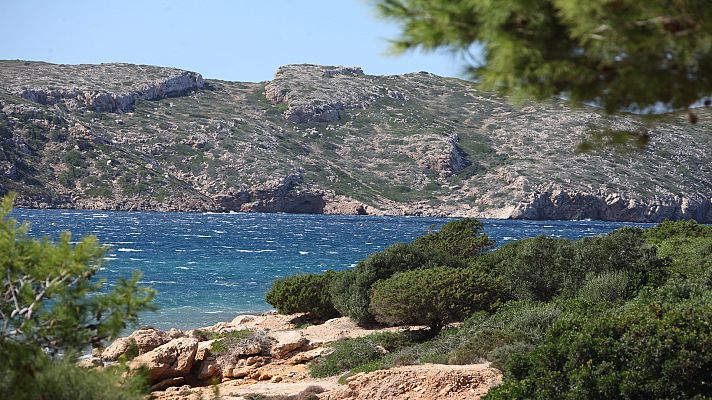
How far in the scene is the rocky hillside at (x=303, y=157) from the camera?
107250mm

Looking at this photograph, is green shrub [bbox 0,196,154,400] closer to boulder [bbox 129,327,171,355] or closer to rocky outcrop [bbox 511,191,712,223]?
boulder [bbox 129,327,171,355]

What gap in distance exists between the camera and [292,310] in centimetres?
2592

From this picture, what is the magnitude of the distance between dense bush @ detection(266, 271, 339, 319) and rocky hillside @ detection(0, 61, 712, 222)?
253 ft

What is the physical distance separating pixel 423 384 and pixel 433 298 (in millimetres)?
6647

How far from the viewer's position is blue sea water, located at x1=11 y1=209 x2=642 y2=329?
1357 inches

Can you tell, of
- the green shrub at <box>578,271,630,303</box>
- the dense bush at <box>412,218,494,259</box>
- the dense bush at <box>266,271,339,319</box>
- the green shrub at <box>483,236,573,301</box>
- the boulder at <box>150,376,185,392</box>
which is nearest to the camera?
the boulder at <box>150,376,185,392</box>

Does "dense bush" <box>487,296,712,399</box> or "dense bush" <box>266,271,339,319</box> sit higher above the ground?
"dense bush" <box>487,296,712,399</box>

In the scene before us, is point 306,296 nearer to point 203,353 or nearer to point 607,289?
point 203,353

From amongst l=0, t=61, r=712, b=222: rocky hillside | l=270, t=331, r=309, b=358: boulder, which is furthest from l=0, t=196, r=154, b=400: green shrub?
l=0, t=61, r=712, b=222: rocky hillside

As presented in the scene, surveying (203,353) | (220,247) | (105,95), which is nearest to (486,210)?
(220,247)

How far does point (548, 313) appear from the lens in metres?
15.7

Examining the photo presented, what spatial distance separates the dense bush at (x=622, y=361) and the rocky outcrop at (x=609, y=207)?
102057mm

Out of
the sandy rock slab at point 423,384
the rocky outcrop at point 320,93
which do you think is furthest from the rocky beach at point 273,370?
the rocky outcrop at point 320,93

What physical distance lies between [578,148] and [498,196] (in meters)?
112
